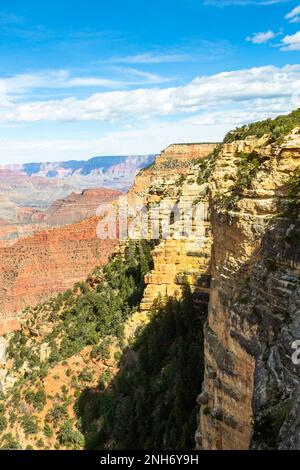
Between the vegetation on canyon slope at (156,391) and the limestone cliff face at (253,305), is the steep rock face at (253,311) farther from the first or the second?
the vegetation on canyon slope at (156,391)

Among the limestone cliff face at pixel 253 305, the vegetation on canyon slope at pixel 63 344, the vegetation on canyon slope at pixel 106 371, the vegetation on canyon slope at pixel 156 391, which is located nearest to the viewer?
the limestone cliff face at pixel 253 305

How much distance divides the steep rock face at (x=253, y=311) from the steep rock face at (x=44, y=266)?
6096 cm

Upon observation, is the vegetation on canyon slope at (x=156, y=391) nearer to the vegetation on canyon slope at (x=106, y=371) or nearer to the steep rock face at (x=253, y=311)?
the vegetation on canyon slope at (x=106, y=371)

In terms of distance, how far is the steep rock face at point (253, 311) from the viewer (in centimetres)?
1051

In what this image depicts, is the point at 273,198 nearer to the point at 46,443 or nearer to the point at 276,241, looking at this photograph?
the point at 276,241

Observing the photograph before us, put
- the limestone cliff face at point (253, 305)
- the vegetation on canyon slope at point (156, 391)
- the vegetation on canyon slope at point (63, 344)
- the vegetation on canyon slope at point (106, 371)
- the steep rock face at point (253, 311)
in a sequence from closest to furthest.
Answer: the limestone cliff face at point (253, 305)
the steep rock face at point (253, 311)
the vegetation on canyon slope at point (156, 391)
the vegetation on canyon slope at point (106, 371)
the vegetation on canyon slope at point (63, 344)

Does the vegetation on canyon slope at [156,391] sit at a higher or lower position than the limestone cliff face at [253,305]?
lower

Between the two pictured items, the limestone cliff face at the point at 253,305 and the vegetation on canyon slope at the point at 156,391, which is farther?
the vegetation on canyon slope at the point at 156,391

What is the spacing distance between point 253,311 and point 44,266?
224 ft

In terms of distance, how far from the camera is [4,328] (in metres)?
71.6

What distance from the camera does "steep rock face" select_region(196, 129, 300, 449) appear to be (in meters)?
10.5

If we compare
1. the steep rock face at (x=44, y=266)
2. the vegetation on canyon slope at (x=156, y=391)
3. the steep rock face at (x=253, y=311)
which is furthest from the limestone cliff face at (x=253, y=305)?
the steep rock face at (x=44, y=266)

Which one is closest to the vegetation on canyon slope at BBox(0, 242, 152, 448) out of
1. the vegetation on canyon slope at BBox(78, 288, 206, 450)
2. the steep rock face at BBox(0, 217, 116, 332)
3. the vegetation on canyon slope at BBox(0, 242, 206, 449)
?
the vegetation on canyon slope at BBox(0, 242, 206, 449)

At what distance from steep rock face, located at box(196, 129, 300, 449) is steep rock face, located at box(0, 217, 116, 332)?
60958 mm
